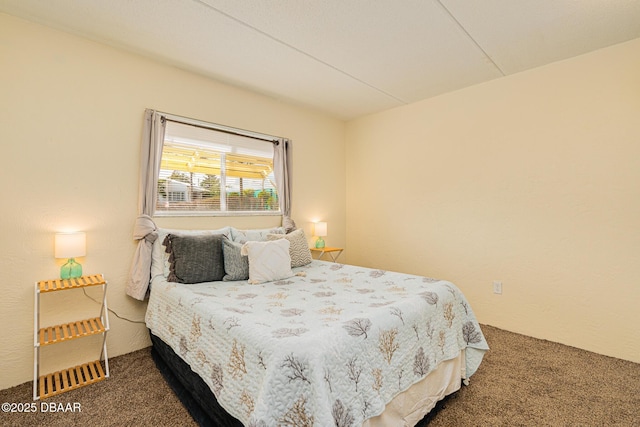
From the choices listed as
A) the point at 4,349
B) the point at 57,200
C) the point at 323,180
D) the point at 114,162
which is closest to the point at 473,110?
the point at 323,180

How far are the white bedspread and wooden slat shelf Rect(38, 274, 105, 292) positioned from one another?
0.39 metres

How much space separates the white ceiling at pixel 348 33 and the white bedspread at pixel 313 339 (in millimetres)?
1814

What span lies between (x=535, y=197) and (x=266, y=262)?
2473mm

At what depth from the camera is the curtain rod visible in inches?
107

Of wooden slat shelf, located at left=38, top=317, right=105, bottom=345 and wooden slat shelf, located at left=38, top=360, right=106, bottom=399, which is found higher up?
wooden slat shelf, located at left=38, top=317, right=105, bottom=345

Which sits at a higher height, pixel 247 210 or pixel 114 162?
pixel 114 162

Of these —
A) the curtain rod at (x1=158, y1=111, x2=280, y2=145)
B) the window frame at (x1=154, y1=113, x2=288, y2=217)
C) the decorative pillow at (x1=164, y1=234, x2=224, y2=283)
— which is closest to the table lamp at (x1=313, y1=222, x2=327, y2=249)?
the window frame at (x1=154, y1=113, x2=288, y2=217)

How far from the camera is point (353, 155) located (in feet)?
14.0

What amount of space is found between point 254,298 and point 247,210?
5.06 feet

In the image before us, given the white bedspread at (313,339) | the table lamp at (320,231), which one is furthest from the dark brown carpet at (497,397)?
the table lamp at (320,231)

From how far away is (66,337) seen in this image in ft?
6.40

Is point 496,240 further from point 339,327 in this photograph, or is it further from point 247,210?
point 247,210

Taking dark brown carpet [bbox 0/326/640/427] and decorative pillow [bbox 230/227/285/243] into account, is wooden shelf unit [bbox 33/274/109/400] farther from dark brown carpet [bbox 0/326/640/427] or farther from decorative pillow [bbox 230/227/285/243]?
decorative pillow [bbox 230/227/285/243]

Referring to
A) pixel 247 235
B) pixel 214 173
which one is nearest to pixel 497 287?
pixel 247 235
